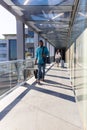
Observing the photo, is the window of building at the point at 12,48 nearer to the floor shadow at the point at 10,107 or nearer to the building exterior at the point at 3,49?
the building exterior at the point at 3,49

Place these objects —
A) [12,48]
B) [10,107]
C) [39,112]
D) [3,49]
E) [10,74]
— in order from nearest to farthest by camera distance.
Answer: [39,112], [10,107], [10,74], [12,48], [3,49]

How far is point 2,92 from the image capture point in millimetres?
7961

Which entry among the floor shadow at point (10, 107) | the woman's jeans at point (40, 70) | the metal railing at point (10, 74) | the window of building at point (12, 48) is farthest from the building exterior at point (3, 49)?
the floor shadow at point (10, 107)

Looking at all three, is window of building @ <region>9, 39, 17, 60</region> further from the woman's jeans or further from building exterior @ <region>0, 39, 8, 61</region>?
the woman's jeans

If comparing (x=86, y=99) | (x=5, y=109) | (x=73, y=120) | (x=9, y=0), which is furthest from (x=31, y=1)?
(x=86, y=99)

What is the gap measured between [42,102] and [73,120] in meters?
1.93

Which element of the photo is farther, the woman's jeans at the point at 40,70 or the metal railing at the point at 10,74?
the woman's jeans at the point at 40,70

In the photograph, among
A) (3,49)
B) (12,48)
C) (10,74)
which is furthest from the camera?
(3,49)

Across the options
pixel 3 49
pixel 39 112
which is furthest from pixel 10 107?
pixel 3 49

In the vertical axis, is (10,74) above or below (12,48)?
below

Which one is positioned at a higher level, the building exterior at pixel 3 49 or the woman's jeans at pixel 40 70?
the building exterior at pixel 3 49

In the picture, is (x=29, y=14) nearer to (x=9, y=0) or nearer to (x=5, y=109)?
(x=9, y=0)

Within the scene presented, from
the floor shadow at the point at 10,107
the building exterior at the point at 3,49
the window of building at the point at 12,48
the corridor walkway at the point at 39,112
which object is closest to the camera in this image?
the corridor walkway at the point at 39,112

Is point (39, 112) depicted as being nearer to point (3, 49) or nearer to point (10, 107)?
point (10, 107)
